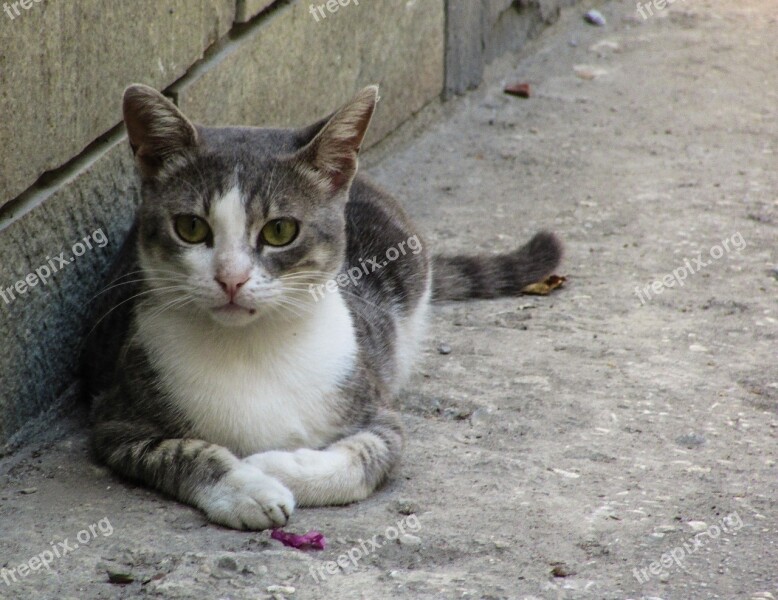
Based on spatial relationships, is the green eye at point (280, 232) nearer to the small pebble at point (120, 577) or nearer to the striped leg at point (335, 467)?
the striped leg at point (335, 467)

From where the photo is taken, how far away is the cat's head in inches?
133

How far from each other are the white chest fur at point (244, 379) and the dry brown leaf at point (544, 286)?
1.79 metres

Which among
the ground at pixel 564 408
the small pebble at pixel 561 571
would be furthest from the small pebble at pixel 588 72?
the small pebble at pixel 561 571

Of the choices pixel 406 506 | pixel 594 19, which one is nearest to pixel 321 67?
pixel 406 506

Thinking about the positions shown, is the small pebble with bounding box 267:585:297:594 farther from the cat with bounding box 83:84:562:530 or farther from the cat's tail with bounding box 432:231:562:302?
the cat's tail with bounding box 432:231:562:302

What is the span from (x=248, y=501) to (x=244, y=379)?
0.41m

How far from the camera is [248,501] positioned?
3340 mm

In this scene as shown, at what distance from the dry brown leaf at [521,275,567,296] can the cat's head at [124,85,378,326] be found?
1.72 meters

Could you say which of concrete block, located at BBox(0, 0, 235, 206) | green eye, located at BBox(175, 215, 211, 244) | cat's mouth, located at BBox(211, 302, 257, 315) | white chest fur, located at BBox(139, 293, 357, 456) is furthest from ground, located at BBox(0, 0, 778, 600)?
concrete block, located at BBox(0, 0, 235, 206)

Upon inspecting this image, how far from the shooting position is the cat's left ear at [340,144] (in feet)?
11.8

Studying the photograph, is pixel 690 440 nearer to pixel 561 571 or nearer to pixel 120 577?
pixel 561 571

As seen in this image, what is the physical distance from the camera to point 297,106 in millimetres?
5754

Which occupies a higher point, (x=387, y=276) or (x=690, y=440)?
(x=387, y=276)

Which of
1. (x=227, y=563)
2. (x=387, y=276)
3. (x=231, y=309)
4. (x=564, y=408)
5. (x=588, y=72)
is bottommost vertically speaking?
(x=588, y=72)
